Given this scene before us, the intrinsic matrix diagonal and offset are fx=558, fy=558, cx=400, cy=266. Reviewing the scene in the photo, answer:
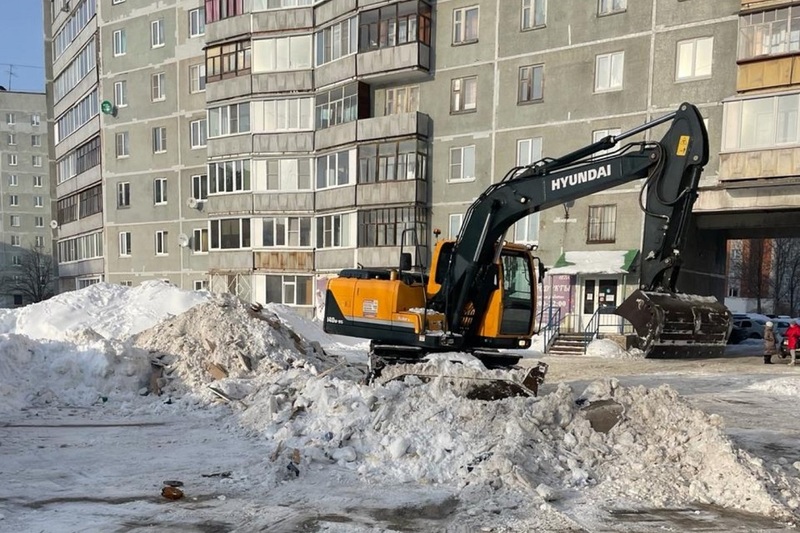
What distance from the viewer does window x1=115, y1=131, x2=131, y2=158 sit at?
34.6 meters

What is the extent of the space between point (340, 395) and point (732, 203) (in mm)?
16741

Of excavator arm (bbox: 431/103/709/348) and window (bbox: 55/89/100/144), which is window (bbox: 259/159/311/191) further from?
excavator arm (bbox: 431/103/709/348)

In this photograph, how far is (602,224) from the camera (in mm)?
21266

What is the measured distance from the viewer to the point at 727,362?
678 inches

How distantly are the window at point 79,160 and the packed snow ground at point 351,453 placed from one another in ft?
102

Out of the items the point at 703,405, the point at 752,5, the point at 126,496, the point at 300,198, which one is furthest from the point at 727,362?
the point at 300,198

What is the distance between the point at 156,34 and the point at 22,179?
45.6 m

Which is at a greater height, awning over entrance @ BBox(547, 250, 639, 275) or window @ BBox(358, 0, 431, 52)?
window @ BBox(358, 0, 431, 52)

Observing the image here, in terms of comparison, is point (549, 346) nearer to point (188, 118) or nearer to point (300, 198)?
point (300, 198)

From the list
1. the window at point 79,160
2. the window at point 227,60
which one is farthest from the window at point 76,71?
the window at point 227,60

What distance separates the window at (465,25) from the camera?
→ 77.7 ft

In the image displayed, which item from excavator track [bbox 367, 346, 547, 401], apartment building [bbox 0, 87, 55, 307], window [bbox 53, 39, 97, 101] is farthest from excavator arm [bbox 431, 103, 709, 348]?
apartment building [bbox 0, 87, 55, 307]

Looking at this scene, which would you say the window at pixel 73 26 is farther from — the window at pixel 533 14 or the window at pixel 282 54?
the window at pixel 533 14

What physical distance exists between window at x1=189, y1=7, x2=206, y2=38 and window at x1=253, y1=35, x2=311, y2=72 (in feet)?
19.1
